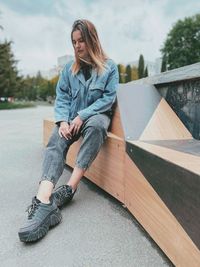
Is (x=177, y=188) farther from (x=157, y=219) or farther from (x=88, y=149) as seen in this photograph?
(x=88, y=149)

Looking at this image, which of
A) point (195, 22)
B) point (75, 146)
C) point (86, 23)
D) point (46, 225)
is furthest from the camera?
point (195, 22)

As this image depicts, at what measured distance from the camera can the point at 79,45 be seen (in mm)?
2139

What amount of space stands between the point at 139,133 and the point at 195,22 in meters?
37.1

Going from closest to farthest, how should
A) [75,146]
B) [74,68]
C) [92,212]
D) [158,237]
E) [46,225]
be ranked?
1. [158,237]
2. [46,225]
3. [92,212]
4. [74,68]
5. [75,146]

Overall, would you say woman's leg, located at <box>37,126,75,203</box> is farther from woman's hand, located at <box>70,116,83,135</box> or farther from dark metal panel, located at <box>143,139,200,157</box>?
dark metal panel, located at <box>143,139,200,157</box>

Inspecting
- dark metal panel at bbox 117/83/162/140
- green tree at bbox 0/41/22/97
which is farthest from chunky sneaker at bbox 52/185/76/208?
green tree at bbox 0/41/22/97

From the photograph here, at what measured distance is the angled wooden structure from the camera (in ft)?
3.85

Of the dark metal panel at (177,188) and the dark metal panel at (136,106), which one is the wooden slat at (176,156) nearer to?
the dark metal panel at (177,188)

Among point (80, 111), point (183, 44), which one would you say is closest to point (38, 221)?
point (80, 111)

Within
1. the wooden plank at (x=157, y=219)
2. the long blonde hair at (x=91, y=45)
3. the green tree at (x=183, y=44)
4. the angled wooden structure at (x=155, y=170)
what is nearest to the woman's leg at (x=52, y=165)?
the angled wooden structure at (x=155, y=170)

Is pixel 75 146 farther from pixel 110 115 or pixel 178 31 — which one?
pixel 178 31

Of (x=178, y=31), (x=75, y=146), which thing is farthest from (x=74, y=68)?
(x=178, y=31)

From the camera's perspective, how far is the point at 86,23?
2104mm

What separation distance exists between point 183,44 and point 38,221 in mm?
36219
